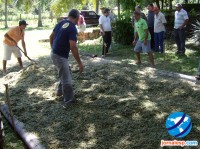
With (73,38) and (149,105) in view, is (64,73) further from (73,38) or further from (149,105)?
(149,105)

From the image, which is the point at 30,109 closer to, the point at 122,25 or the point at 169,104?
the point at 169,104

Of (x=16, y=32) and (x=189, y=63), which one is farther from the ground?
(x=16, y=32)

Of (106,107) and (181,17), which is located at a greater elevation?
(181,17)

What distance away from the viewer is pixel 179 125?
4.45 meters

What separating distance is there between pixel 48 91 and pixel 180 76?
2.74m

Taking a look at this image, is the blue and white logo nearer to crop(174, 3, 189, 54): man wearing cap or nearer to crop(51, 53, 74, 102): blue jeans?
crop(51, 53, 74, 102): blue jeans

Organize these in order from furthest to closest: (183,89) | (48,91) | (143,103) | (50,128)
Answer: (48,91) → (183,89) → (143,103) → (50,128)

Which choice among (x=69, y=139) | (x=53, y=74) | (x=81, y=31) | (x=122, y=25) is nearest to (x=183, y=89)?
(x=69, y=139)

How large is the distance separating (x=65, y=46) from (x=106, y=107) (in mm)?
1232

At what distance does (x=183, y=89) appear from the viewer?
605 cm

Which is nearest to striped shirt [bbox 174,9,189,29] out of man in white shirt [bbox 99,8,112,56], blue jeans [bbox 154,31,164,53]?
blue jeans [bbox 154,31,164,53]

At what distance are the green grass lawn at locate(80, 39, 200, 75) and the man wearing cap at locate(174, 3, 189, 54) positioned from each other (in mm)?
350

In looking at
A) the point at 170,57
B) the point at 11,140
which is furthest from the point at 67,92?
the point at 170,57

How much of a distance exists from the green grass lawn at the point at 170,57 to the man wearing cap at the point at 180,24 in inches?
13.8
